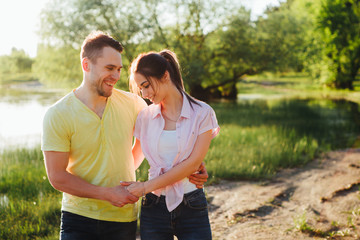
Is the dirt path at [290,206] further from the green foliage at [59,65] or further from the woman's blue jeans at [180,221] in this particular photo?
the green foliage at [59,65]

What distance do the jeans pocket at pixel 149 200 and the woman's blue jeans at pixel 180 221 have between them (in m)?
0.02

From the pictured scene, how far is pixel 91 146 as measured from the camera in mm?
2385

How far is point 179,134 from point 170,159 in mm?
189

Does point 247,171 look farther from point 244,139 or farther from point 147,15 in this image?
point 147,15

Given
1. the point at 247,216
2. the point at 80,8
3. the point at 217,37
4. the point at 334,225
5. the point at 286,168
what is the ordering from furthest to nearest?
the point at 217,37 < the point at 80,8 < the point at 286,168 < the point at 247,216 < the point at 334,225

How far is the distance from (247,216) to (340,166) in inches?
159

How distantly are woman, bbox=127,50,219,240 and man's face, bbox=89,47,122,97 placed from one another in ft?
0.46

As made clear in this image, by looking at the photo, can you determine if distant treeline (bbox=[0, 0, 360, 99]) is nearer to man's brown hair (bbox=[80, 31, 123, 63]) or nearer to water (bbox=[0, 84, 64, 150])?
water (bbox=[0, 84, 64, 150])

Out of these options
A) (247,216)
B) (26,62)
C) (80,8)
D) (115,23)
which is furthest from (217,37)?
(26,62)

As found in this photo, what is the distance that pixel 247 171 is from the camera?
6887 millimetres

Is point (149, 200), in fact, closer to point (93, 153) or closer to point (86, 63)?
point (93, 153)

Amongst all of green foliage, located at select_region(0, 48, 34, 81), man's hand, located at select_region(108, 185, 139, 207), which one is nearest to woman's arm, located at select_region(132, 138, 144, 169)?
man's hand, located at select_region(108, 185, 139, 207)

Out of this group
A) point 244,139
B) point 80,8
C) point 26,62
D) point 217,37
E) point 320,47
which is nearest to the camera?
point 244,139

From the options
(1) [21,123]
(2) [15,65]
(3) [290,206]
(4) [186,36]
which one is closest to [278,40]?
(4) [186,36]
